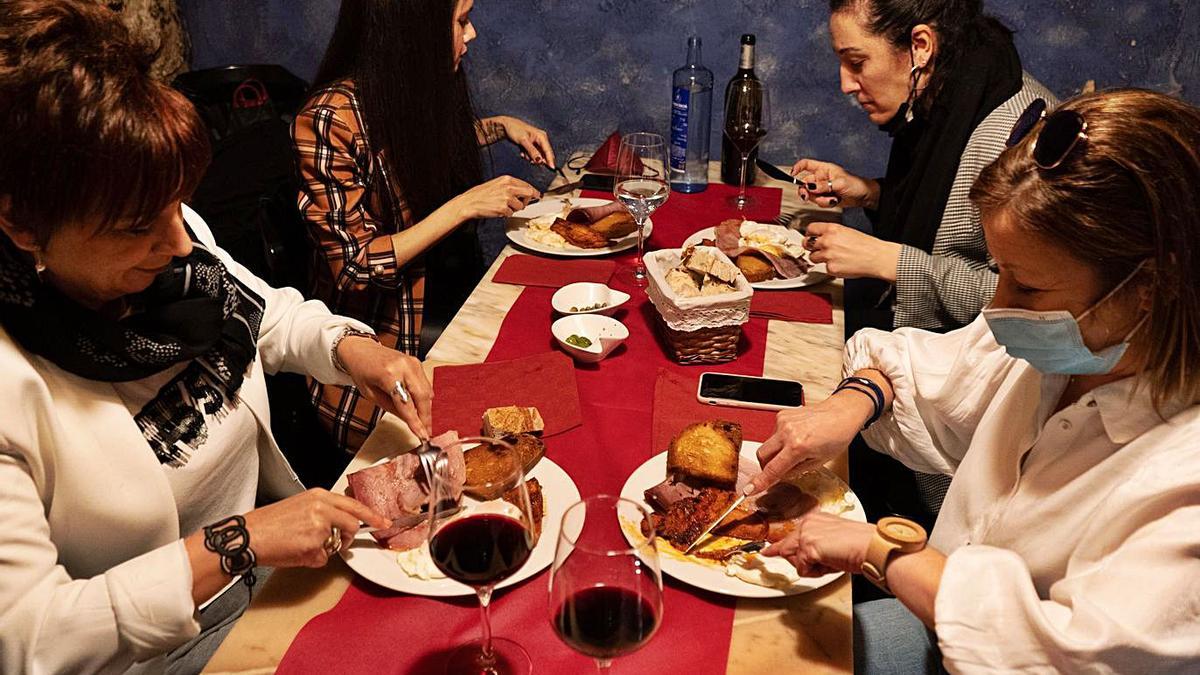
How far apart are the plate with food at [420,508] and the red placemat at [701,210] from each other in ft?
3.71

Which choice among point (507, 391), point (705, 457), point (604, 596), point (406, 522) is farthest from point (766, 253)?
point (604, 596)

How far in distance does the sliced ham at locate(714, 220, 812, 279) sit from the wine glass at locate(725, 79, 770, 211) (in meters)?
0.41

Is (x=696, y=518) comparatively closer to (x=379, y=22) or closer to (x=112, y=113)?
(x=112, y=113)

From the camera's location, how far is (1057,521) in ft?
3.88

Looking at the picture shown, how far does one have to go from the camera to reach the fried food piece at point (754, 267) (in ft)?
6.89

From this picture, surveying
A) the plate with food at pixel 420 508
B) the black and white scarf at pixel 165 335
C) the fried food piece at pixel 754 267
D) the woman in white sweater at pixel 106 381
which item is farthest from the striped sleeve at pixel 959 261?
the black and white scarf at pixel 165 335

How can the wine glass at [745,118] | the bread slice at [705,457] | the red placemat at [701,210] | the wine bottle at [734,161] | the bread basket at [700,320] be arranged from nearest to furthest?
the bread slice at [705,457]
the bread basket at [700,320]
the red placemat at [701,210]
the wine glass at [745,118]
the wine bottle at [734,161]

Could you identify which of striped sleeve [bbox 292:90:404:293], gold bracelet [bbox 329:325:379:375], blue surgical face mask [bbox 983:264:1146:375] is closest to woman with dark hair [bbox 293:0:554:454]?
striped sleeve [bbox 292:90:404:293]

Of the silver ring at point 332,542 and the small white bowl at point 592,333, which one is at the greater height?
the silver ring at point 332,542

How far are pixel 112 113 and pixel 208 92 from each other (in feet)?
8.64

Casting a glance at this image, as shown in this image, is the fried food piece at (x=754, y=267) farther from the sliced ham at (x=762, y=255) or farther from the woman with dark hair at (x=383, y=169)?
the woman with dark hair at (x=383, y=169)

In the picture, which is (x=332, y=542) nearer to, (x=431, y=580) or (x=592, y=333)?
(x=431, y=580)

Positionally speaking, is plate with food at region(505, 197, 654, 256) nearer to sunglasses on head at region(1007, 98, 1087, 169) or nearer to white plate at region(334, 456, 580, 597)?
white plate at region(334, 456, 580, 597)

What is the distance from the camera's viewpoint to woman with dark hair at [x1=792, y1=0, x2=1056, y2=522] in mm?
2039
